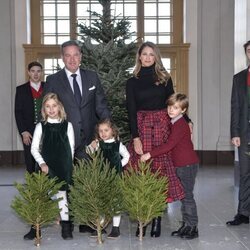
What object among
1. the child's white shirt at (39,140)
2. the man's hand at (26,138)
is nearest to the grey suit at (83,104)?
the child's white shirt at (39,140)

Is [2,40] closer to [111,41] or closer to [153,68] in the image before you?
[111,41]

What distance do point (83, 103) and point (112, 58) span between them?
2737mm

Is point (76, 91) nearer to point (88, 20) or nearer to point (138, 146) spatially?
point (138, 146)

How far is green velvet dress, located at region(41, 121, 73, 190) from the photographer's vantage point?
219 inches

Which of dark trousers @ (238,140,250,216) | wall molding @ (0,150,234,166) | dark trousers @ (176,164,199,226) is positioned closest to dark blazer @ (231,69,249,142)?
dark trousers @ (238,140,250,216)

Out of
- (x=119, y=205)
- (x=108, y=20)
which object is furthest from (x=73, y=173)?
(x=108, y=20)

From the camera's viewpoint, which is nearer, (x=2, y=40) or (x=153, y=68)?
(x=153, y=68)

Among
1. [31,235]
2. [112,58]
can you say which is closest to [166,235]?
[31,235]

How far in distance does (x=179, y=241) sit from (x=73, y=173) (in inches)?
48.2

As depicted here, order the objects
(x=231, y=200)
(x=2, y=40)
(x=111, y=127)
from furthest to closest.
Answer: (x=2, y=40)
(x=231, y=200)
(x=111, y=127)

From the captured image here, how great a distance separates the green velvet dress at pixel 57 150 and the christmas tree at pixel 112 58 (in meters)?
2.60

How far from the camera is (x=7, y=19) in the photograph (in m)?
13.8

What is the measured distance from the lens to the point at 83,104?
585 centimetres

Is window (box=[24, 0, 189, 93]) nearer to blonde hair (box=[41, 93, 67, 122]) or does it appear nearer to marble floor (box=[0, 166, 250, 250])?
marble floor (box=[0, 166, 250, 250])
